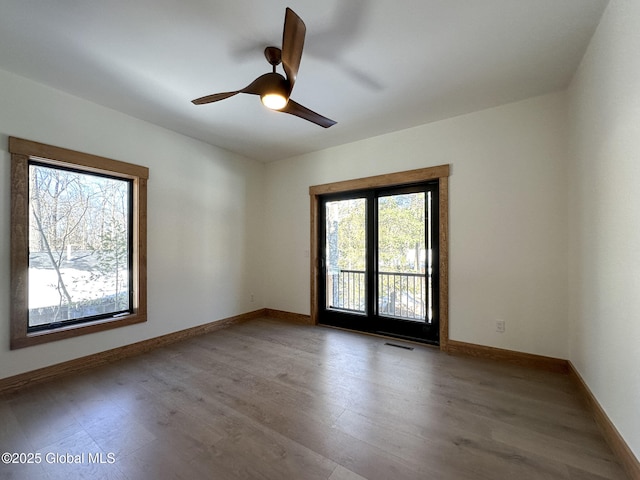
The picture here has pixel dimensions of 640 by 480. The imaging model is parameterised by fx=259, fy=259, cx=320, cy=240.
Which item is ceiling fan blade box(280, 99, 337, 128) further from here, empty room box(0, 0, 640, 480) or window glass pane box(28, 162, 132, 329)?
window glass pane box(28, 162, 132, 329)

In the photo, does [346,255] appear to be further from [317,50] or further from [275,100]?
[317,50]

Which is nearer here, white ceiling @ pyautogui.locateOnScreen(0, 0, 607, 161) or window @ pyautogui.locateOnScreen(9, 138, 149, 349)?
white ceiling @ pyautogui.locateOnScreen(0, 0, 607, 161)

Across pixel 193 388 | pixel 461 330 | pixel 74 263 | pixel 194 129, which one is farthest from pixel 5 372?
pixel 461 330

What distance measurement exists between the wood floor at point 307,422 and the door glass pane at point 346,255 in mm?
1218

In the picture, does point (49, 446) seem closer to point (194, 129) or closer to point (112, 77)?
point (112, 77)

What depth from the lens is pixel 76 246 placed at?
2.68 m

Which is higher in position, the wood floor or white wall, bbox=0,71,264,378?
white wall, bbox=0,71,264,378

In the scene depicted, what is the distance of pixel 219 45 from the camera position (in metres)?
1.90

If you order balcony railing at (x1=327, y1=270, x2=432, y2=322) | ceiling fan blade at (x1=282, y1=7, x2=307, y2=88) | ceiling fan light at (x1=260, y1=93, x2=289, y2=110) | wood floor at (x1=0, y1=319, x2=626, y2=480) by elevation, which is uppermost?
ceiling fan blade at (x1=282, y1=7, x2=307, y2=88)

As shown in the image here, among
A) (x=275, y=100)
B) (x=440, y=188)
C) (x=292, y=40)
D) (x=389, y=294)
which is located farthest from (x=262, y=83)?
(x=389, y=294)

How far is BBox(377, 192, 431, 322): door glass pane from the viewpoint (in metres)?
3.29

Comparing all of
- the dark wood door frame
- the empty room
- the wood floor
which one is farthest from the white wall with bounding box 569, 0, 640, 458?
the dark wood door frame

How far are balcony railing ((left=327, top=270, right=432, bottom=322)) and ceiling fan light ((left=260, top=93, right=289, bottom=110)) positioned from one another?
251 centimetres

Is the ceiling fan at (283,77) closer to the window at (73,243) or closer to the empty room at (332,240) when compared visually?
the empty room at (332,240)
